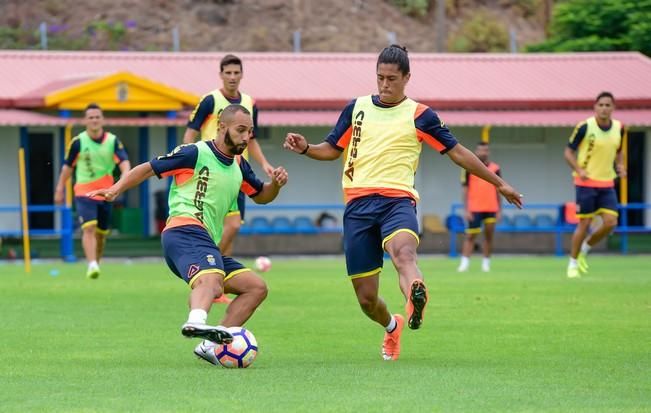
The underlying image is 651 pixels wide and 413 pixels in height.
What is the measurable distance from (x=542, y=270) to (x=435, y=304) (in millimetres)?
8173

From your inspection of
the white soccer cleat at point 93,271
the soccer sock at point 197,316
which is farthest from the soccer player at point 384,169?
the white soccer cleat at point 93,271

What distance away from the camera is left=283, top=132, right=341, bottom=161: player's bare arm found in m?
10.5

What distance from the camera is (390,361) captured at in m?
10.5

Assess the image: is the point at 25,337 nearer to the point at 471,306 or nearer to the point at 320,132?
the point at 471,306

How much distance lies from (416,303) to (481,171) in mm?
1488

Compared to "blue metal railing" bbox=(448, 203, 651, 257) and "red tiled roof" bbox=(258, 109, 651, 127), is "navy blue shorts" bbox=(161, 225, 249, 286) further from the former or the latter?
"red tiled roof" bbox=(258, 109, 651, 127)

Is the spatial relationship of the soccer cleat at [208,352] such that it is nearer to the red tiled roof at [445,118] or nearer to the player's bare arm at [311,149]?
the player's bare arm at [311,149]

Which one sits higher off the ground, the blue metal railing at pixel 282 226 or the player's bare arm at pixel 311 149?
the player's bare arm at pixel 311 149

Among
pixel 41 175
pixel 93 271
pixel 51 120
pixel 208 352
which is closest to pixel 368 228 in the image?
pixel 208 352

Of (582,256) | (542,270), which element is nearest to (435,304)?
(582,256)

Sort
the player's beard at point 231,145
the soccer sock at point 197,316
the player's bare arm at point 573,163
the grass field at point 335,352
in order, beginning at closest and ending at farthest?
the grass field at point 335,352 < the soccer sock at point 197,316 < the player's beard at point 231,145 < the player's bare arm at point 573,163

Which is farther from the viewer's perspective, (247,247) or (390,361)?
(247,247)

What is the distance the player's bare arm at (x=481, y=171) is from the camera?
10.4 m

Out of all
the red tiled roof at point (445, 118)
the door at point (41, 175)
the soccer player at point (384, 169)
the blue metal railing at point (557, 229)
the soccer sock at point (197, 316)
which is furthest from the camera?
Result: the door at point (41, 175)
